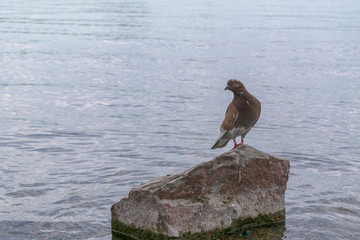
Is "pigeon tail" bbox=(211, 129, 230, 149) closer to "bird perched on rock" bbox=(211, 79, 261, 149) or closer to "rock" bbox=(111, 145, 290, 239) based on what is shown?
"bird perched on rock" bbox=(211, 79, 261, 149)

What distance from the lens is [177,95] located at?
21.9m

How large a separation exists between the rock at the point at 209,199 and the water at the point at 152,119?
0.39 meters

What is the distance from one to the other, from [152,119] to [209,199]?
9119 mm

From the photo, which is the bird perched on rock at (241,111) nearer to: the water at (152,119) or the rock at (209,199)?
the rock at (209,199)

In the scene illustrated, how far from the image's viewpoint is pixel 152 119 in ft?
59.2

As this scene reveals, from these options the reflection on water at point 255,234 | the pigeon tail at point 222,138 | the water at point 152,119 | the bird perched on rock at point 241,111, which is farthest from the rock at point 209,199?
the pigeon tail at point 222,138

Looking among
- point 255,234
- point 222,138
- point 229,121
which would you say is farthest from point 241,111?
point 255,234

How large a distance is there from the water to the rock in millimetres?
393

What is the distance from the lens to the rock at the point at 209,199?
870cm

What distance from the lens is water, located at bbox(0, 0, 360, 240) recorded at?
10.5 m

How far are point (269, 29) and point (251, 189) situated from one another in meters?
38.5

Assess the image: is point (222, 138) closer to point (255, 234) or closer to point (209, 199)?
point (209, 199)

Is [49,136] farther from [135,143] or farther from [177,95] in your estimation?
[177,95]

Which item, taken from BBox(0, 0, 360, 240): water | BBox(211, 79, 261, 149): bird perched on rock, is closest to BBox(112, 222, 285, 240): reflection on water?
BBox(0, 0, 360, 240): water
